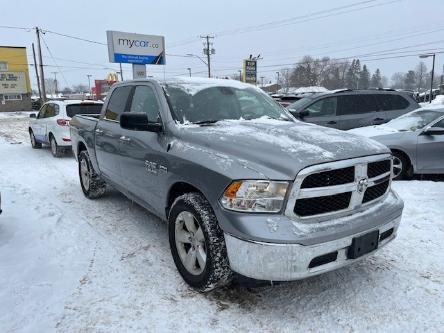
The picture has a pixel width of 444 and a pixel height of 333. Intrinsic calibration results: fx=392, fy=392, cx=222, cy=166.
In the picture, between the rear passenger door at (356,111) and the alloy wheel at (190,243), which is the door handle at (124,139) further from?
the rear passenger door at (356,111)

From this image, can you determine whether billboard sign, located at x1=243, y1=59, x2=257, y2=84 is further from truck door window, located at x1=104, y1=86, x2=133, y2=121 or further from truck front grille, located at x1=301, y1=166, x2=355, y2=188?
truck front grille, located at x1=301, y1=166, x2=355, y2=188

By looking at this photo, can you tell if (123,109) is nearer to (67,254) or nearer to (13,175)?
(67,254)

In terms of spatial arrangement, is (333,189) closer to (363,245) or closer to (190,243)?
(363,245)

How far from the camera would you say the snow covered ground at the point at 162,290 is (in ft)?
9.76

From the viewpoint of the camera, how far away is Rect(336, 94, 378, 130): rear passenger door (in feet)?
32.9

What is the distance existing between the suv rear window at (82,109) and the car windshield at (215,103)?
717cm

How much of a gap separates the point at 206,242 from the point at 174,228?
0.61 meters

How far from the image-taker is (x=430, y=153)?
7.05m

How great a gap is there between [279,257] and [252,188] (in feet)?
1.69

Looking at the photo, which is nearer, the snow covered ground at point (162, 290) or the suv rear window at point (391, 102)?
the snow covered ground at point (162, 290)

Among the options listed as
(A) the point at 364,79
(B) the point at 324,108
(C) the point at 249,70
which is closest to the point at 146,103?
(B) the point at 324,108

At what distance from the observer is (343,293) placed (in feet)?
11.0

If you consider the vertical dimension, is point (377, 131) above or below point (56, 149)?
above

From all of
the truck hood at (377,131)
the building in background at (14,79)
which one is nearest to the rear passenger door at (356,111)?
the truck hood at (377,131)
